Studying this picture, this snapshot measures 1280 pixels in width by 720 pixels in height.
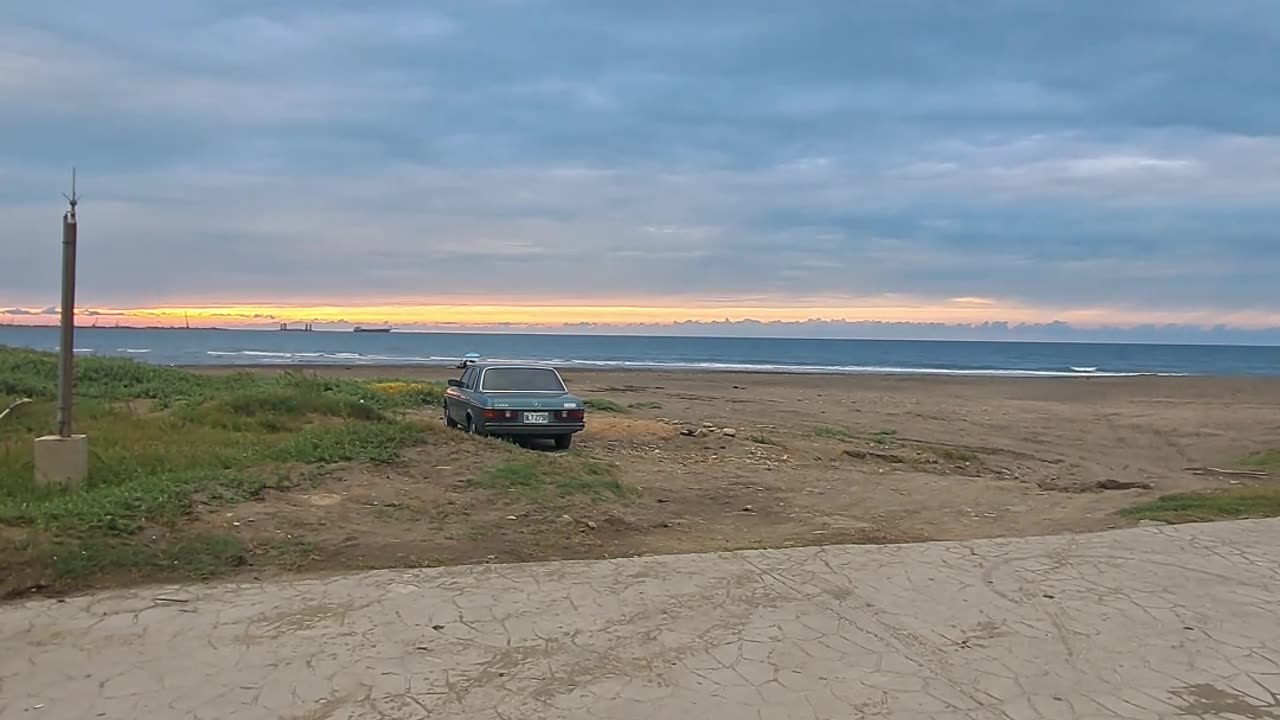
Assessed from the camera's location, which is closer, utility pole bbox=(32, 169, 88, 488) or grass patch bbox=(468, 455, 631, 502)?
utility pole bbox=(32, 169, 88, 488)

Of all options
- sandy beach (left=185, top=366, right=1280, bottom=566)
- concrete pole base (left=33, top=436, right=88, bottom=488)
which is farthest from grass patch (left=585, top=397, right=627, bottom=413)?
concrete pole base (left=33, top=436, right=88, bottom=488)

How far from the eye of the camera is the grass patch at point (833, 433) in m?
21.3

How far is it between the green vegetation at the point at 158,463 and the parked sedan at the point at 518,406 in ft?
5.57

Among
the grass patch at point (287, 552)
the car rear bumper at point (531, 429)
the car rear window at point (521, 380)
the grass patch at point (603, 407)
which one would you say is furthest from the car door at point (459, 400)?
the grass patch at point (287, 552)

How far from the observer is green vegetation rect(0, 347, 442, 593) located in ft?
24.1

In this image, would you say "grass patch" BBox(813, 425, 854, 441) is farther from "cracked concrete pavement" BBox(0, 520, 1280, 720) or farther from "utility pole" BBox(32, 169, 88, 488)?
"utility pole" BBox(32, 169, 88, 488)

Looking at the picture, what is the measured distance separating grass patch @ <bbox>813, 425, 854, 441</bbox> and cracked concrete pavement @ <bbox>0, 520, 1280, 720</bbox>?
43.3 feet

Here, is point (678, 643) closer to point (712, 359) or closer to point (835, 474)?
point (835, 474)

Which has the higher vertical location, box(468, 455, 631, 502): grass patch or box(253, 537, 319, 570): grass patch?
box(468, 455, 631, 502): grass patch

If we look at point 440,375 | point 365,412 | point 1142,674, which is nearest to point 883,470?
point 365,412

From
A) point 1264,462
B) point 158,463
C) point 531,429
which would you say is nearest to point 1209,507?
point 531,429

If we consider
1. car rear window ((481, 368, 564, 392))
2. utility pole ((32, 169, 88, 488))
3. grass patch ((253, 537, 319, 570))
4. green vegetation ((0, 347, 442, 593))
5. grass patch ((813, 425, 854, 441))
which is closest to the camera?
green vegetation ((0, 347, 442, 593))

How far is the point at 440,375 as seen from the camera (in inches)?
2051

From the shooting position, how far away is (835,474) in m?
15.1
